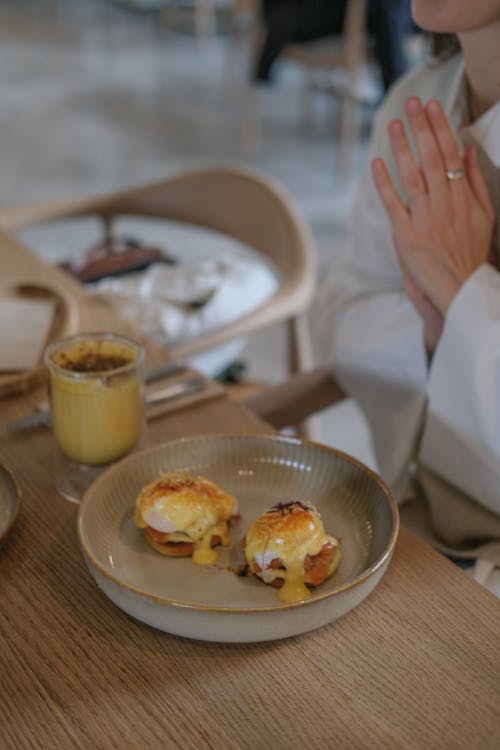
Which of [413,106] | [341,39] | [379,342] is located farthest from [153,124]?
[413,106]

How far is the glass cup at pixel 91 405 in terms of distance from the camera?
3.11 ft

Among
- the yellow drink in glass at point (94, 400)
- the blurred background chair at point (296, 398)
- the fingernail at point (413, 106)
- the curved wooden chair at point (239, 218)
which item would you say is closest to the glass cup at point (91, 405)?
the yellow drink in glass at point (94, 400)

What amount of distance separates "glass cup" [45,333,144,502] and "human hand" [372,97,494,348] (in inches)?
15.6

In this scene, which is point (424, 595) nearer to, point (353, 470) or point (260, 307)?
point (353, 470)

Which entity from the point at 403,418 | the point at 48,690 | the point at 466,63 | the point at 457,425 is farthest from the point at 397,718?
the point at 466,63

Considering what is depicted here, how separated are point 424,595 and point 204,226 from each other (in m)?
1.27

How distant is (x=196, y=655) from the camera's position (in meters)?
0.77

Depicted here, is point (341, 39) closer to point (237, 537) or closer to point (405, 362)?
point (405, 362)

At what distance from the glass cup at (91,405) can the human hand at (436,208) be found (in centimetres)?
40

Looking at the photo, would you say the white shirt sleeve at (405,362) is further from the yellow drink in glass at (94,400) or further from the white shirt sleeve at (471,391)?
the yellow drink in glass at (94,400)

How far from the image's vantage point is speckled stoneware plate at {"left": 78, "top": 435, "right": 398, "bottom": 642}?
2.46ft

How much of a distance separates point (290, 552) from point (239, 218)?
1202 millimetres

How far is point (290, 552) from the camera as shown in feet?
2.61

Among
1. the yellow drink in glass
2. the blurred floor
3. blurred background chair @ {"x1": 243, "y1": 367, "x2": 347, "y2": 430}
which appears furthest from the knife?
the blurred floor
